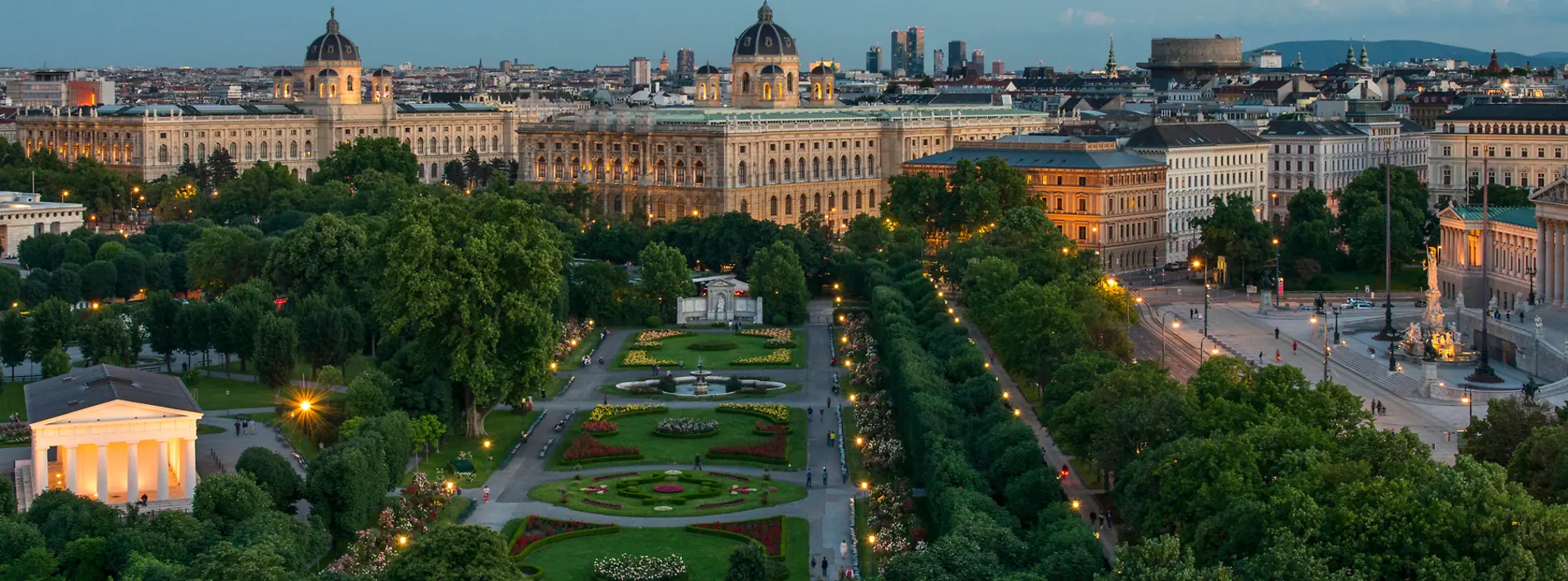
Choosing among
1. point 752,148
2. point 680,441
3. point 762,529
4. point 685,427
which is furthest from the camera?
point 752,148

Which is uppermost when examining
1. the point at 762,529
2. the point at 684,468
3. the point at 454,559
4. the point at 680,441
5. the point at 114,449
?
the point at 114,449

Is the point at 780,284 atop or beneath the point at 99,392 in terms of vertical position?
atop

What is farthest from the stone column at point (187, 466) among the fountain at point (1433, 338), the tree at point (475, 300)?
the fountain at point (1433, 338)

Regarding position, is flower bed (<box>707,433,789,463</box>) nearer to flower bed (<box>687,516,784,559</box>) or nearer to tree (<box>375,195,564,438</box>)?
tree (<box>375,195,564,438</box>)

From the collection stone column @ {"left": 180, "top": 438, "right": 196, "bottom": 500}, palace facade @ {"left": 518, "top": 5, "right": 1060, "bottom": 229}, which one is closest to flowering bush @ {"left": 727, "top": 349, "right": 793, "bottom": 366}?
stone column @ {"left": 180, "top": 438, "right": 196, "bottom": 500}

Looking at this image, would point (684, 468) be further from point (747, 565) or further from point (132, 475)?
point (747, 565)

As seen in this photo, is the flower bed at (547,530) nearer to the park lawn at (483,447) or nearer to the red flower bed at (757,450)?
the park lawn at (483,447)

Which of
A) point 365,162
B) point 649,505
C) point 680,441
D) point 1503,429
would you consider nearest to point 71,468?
point 649,505
